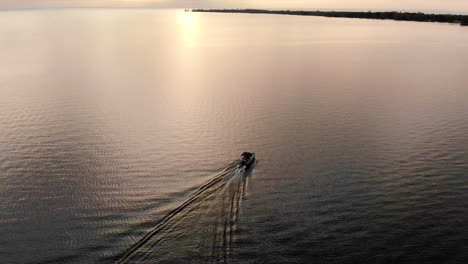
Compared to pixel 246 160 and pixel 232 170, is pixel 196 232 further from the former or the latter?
pixel 246 160

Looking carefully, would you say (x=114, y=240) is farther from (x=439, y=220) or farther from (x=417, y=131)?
(x=417, y=131)

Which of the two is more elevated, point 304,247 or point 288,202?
point 288,202

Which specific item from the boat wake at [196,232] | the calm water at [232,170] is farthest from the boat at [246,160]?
the boat wake at [196,232]

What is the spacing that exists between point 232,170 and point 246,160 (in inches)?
55.1

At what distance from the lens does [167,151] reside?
1383 inches

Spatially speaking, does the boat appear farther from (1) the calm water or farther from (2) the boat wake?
(2) the boat wake

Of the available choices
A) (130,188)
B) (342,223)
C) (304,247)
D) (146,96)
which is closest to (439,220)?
(342,223)

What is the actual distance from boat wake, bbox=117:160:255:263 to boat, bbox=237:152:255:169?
3.15 metres

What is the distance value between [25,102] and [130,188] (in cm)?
3118

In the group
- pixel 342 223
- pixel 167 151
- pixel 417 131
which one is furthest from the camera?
pixel 417 131

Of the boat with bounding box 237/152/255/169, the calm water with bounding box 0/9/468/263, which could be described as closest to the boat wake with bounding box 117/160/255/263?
the calm water with bounding box 0/9/468/263

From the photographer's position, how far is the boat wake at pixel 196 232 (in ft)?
67.2

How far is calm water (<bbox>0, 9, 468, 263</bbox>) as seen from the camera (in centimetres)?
2192

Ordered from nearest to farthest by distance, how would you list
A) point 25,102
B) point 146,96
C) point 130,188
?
point 130,188 < point 25,102 < point 146,96
